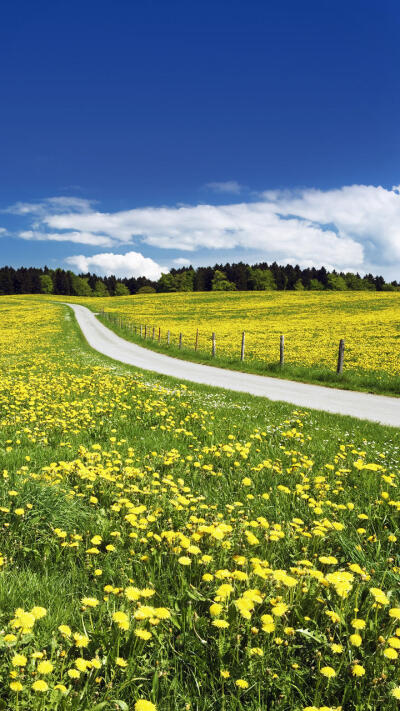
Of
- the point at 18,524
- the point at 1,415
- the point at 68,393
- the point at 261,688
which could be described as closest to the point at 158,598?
the point at 261,688

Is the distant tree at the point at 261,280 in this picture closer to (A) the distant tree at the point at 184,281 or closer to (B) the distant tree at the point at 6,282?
(A) the distant tree at the point at 184,281

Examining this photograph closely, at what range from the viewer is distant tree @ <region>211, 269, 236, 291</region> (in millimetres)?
134125

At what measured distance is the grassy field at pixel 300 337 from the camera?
18.5 m

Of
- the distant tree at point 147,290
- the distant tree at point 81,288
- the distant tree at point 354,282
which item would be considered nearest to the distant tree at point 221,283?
the distant tree at point 147,290

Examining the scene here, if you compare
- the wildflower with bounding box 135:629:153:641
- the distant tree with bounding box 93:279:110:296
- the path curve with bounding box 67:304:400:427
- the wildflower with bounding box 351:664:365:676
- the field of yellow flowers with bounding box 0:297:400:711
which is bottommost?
the path curve with bounding box 67:304:400:427

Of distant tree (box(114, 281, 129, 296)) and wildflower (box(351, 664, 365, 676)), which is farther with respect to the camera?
distant tree (box(114, 281, 129, 296))

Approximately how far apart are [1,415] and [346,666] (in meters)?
7.55

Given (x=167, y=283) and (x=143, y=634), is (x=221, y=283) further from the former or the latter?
(x=143, y=634)

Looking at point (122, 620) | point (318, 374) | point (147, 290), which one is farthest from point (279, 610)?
point (147, 290)

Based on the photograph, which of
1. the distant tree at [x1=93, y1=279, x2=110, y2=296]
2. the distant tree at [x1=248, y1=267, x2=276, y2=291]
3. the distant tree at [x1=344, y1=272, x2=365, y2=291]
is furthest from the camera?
the distant tree at [x1=93, y1=279, x2=110, y2=296]

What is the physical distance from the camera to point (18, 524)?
362cm

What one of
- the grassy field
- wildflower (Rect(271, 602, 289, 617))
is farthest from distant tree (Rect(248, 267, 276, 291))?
wildflower (Rect(271, 602, 289, 617))

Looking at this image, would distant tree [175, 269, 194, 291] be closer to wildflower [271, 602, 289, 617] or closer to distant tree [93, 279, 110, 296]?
distant tree [93, 279, 110, 296]

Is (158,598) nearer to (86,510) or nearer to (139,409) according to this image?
(86,510)
